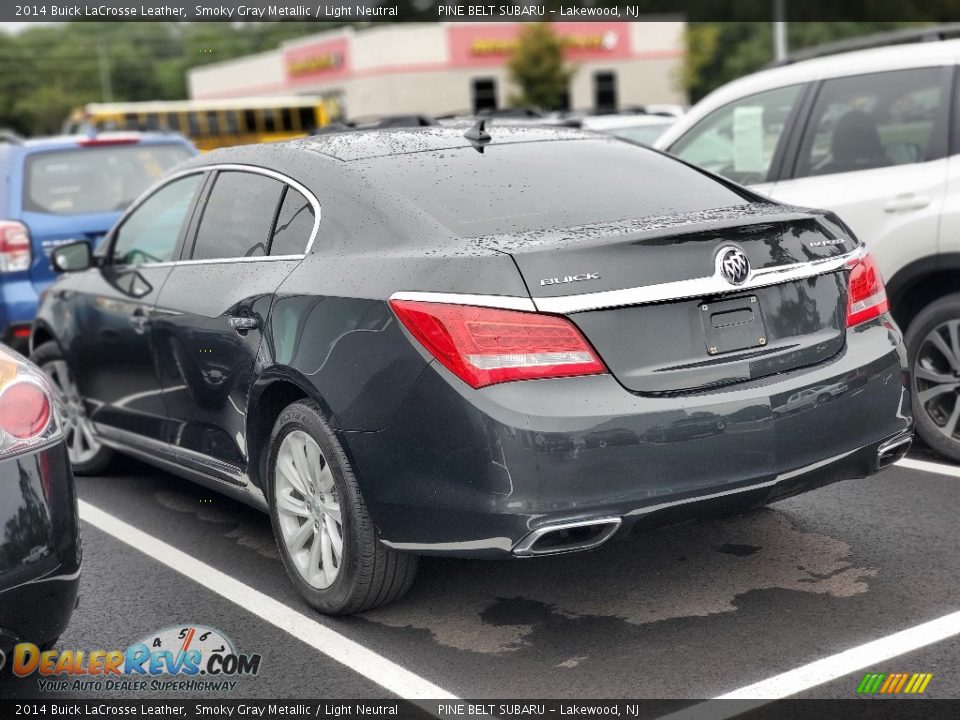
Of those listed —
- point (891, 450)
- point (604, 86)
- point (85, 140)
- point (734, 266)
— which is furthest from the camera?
point (604, 86)

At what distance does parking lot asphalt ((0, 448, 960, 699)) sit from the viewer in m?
3.89

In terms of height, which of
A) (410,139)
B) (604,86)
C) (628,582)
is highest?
(410,139)

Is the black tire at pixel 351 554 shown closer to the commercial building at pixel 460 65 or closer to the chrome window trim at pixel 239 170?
the chrome window trim at pixel 239 170

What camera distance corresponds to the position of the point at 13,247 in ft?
28.0

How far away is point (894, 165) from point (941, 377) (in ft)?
3.44

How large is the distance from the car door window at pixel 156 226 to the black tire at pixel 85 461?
2.49ft

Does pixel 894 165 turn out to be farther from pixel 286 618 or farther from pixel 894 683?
pixel 286 618

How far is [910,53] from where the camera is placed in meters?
6.31

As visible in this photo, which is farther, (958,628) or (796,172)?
(796,172)

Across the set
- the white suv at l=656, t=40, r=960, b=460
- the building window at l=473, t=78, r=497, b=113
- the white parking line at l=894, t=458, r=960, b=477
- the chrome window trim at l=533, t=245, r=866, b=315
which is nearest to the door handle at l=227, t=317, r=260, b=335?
the chrome window trim at l=533, t=245, r=866, b=315

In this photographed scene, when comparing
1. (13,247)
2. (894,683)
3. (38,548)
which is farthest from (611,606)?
(13,247)

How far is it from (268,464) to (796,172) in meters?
3.32

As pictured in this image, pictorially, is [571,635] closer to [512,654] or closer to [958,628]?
[512,654]

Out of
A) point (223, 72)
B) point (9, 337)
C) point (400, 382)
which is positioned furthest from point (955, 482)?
point (223, 72)
